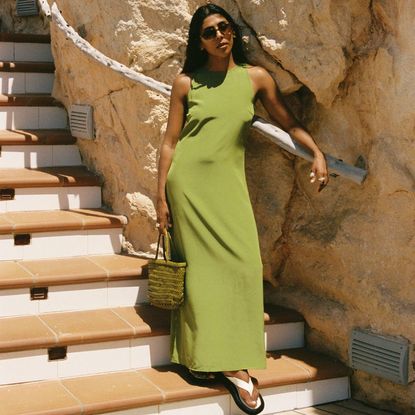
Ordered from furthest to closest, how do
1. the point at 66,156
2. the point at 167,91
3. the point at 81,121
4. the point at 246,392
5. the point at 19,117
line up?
the point at 19,117
the point at 66,156
the point at 81,121
the point at 167,91
the point at 246,392

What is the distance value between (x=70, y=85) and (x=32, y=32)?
5.28 ft

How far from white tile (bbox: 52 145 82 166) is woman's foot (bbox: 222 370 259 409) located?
2.07 metres

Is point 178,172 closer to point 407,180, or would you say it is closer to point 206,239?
point 206,239

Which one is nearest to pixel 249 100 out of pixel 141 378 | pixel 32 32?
pixel 141 378

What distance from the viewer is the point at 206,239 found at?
4.49m

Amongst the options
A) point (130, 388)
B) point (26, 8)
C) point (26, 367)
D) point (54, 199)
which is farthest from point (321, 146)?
point (26, 8)

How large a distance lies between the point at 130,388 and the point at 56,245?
1.17 m

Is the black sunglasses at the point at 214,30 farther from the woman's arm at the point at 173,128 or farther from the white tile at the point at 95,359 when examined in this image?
the white tile at the point at 95,359

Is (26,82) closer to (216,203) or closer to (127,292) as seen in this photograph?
(127,292)

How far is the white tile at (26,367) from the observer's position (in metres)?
4.33

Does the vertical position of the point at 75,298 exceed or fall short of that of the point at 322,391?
it exceeds it

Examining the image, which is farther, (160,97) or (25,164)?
(25,164)

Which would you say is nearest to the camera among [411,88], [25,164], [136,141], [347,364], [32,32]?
[411,88]

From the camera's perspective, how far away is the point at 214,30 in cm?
438
